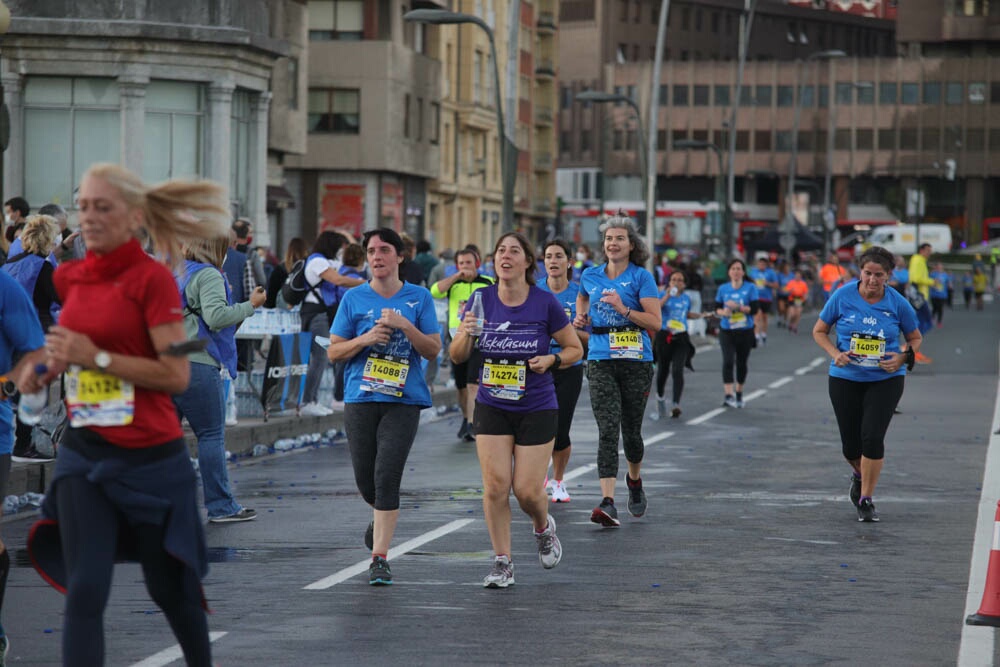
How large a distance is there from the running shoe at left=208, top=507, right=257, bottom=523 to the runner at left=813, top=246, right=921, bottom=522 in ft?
12.0

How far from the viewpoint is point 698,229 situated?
126 m

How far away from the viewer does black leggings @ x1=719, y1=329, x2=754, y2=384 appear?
79.4 ft

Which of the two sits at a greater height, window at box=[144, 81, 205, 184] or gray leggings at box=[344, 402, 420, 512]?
window at box=[144, 81, 205, 184]

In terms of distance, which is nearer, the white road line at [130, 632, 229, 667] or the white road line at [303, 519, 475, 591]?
the white road line at [130, 632, 229, 667]

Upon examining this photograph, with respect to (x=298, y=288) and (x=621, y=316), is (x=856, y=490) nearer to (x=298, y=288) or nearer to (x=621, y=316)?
(x=621, y=316)

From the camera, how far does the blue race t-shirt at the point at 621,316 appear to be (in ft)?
41.7

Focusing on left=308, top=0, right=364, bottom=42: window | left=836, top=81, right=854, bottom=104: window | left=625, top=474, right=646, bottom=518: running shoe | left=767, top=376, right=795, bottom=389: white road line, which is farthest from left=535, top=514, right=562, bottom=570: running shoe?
left=836, top=81, right=854, bottom=104: window

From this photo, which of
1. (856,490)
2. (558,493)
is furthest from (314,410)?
A: (856,490)

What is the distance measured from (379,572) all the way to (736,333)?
48.9ft

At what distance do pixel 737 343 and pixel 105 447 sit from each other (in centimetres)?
1851

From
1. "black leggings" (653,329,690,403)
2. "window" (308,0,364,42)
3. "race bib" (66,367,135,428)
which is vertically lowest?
"black leggings" (653,329,690,403)

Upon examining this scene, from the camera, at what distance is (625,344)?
41.7ft

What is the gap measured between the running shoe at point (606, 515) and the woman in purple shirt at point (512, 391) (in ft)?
7.21

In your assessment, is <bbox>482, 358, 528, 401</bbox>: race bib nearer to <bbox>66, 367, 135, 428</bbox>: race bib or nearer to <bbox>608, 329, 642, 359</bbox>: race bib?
<bbox>608, 329, 642, 359</bbox>: race bib
